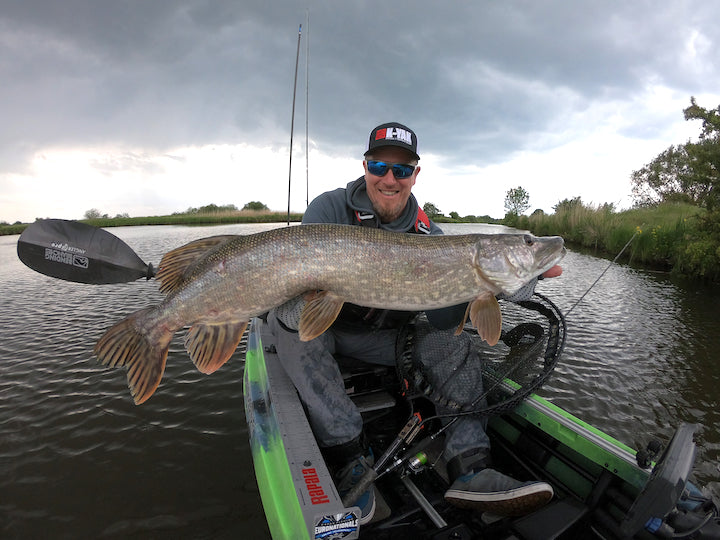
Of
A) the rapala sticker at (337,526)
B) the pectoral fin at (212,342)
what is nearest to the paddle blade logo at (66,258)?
the pectoral fin at (212,342)

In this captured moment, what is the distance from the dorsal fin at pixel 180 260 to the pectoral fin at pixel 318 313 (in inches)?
23.5

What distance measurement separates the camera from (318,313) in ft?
6.75

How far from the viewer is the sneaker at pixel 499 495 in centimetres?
176

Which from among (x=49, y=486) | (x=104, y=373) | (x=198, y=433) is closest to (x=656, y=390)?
(x=198, y=433)

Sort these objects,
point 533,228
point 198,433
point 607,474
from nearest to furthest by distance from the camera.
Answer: point 607,474
point 198,433
point 533,228

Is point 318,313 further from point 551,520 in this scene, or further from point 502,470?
point 502,470

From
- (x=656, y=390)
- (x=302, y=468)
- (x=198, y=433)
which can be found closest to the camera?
(x=302, y=468)

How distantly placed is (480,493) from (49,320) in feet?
27.3

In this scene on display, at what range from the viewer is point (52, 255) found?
2.70 m

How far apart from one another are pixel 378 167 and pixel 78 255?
8.01 ft

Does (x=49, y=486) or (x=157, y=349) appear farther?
(x=49, y=486)

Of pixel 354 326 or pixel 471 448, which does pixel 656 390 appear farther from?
pixel 354 326

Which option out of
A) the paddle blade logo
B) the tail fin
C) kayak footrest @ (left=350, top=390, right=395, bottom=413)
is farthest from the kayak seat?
the paddle blade logo

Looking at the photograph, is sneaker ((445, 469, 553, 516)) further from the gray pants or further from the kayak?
the gray pants
